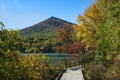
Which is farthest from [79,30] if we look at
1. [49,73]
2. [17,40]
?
[17,40]

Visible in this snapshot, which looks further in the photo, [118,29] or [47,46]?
[47,46]

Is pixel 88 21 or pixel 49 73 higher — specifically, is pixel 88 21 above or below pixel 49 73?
above

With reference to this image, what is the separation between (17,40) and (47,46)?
9576 cm

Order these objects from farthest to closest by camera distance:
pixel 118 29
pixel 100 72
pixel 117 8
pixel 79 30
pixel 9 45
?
pixel 79 30, pixel 100 72, pixel 117 8, pixel 118 29, pixel 9 45

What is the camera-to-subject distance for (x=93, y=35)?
3691cm

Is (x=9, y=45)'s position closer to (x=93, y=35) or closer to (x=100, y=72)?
(x=100, y=72)

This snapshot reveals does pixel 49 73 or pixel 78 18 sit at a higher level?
pixel 78 18

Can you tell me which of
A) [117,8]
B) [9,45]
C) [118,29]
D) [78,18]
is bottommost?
[9,45]

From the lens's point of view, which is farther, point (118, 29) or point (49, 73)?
point (49, 73)

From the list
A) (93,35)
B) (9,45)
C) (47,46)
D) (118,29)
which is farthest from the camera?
(47,46)

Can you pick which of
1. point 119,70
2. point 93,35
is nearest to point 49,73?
point 119,70

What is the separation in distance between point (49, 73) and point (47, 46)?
264ft

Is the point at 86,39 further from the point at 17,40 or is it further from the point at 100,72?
the point at 17,40

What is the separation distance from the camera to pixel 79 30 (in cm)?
3959
